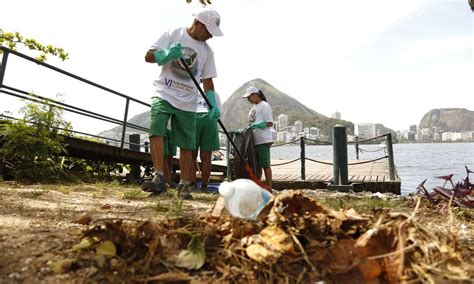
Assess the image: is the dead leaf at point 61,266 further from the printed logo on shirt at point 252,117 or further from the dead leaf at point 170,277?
the printed logo on shirt at point 252,117

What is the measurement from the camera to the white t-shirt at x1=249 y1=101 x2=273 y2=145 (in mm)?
6336

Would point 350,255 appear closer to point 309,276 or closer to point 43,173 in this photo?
point 309,276

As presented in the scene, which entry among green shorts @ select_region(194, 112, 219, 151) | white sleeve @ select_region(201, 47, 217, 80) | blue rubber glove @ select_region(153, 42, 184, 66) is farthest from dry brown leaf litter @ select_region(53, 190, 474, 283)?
green shorts @ select_region(194, 112, 219, 151)

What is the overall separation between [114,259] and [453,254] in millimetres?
1078

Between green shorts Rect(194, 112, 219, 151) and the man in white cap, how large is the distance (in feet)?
3.34

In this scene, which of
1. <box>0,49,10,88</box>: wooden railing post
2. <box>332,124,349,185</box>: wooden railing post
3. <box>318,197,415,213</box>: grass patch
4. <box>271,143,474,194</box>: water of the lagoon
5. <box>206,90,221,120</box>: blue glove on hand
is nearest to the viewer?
<box>318,197,415,213</box>: grass patch

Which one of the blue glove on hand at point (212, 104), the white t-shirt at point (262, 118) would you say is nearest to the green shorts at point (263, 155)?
the white t-shirt at point (262, 118)

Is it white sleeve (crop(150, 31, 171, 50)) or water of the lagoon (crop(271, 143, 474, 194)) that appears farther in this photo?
water of the lagoon (crop(271, 143, 474, 194))

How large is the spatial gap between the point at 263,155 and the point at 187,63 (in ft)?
9.39

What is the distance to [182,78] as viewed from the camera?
391 centimetres

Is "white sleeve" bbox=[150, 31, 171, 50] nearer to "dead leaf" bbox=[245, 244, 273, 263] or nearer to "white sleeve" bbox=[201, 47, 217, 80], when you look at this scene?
"white sleeve" bbox=[201, 47, 217, 80]

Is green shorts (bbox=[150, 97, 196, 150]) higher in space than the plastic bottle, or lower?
higher

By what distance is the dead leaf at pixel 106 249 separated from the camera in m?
1.28

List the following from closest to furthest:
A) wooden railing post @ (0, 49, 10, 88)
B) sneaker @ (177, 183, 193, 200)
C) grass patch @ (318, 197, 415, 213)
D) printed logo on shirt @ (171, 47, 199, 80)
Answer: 1. grass patch @ (318, 197, 415, 213)
2. sneaker @ (177, 183, 193, 200)
3. printed logo on shirt @ (171, 47, 199, 80)
4. wooden railing post @ (0, 49, 10, 88)
